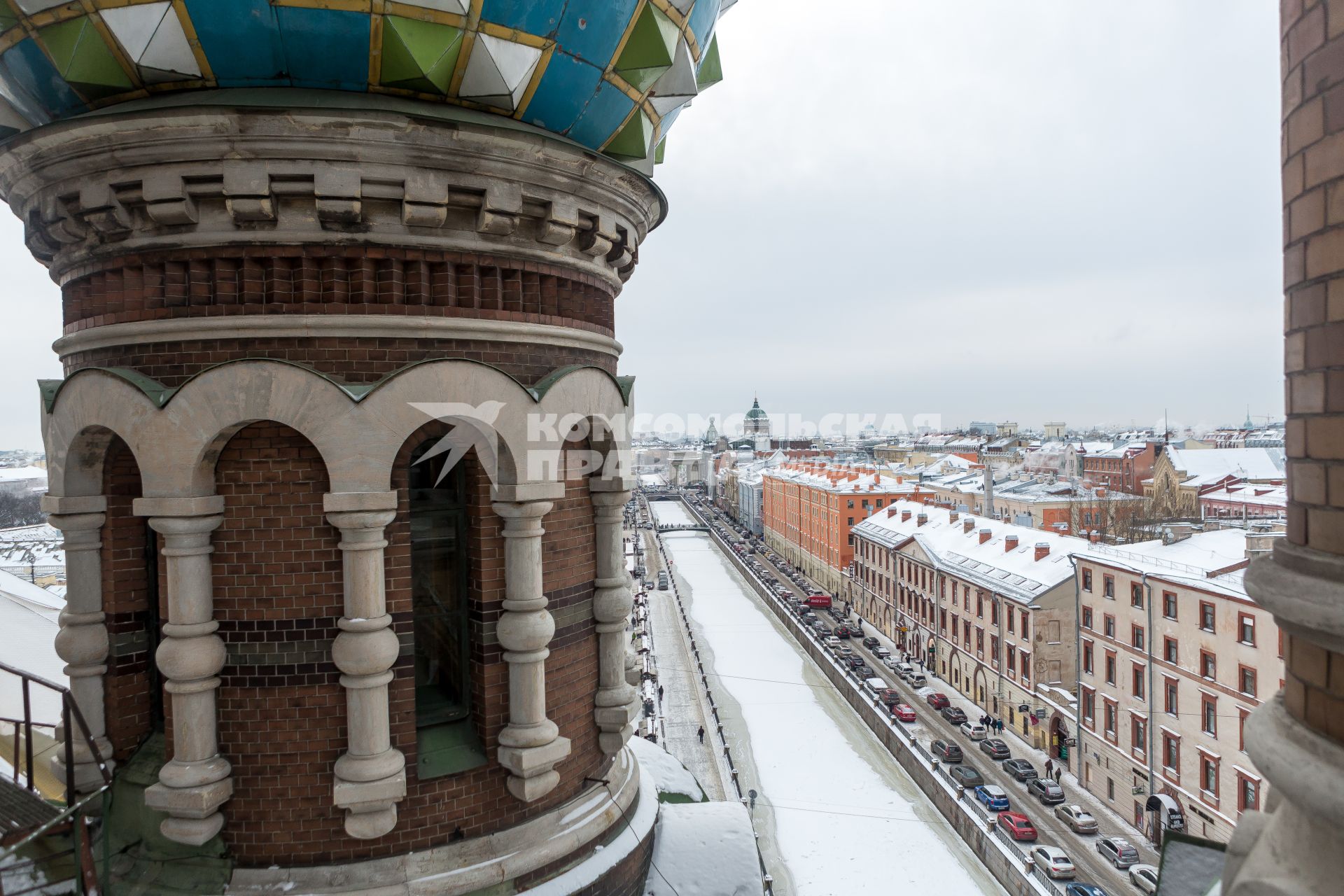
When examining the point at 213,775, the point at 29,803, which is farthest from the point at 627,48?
the point at 29,803

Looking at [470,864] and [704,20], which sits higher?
[704,20]

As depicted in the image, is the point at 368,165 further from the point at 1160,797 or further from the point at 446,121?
the point at 1160,797

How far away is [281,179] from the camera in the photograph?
5121 mm

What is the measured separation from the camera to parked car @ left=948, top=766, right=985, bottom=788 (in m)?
32.5

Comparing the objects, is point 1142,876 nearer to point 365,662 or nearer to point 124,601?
point 365,662

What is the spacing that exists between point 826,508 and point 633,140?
6856 cm

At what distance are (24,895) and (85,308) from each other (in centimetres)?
380

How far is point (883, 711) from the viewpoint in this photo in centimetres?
3944

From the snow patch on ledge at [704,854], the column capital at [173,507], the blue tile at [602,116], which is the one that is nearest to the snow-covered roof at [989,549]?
the snow patch on ledge at [704,854]

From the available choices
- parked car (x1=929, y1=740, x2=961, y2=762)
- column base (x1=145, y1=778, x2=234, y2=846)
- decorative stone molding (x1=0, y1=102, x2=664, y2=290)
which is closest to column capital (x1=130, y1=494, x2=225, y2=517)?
decorative stone molding (x1=0, y1=102, x2=664, y2=290)

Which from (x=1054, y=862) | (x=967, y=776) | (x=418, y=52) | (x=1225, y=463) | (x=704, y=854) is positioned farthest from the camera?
(x=1225, y=463)

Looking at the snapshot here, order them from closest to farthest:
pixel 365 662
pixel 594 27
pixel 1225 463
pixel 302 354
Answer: pixel 365 662 < pixel 302 354 < pixel 594 27 < pixel 1225 463

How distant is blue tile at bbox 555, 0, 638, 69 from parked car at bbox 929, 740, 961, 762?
35.8m

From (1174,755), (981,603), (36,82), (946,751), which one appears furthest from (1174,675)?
(36,82)
